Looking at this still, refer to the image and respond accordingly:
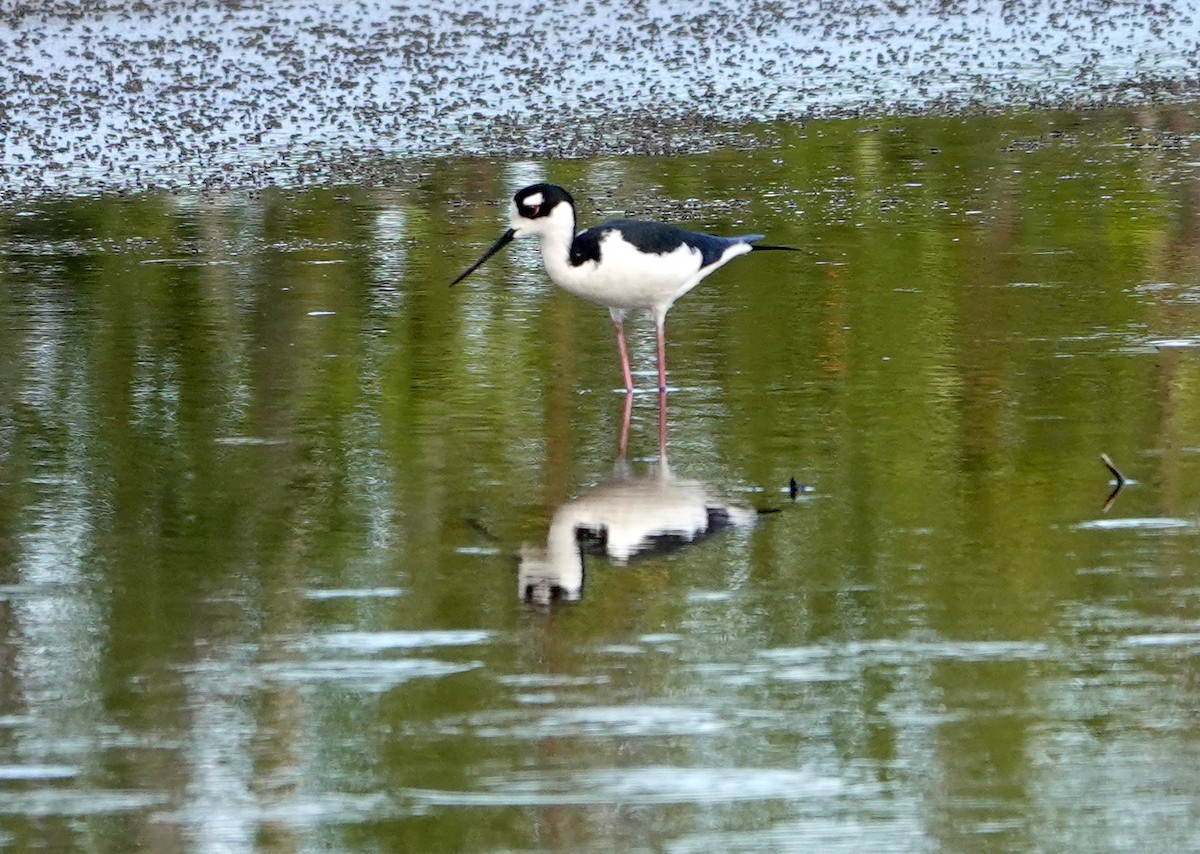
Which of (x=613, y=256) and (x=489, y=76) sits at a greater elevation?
(x=613, y=256)

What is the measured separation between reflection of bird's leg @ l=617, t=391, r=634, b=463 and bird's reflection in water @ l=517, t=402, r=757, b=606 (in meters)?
0.26

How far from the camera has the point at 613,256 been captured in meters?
10.0

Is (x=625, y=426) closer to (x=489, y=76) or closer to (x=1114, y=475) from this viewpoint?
(x=1114, y=475)

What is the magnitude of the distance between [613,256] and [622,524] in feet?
7.58

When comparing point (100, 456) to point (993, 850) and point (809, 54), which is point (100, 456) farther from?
point (809, 54)

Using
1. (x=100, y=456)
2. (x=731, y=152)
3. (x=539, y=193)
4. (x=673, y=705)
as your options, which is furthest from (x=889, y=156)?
(x=673, y=705)

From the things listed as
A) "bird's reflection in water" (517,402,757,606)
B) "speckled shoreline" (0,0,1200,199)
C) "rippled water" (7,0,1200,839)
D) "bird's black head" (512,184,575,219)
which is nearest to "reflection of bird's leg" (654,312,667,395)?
"rippled water" (7,0,1200,839)

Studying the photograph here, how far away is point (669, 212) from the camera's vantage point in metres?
14.2

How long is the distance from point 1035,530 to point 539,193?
326cm

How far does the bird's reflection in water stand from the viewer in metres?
7.35

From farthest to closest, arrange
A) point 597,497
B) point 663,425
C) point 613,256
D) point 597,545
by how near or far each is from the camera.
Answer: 1. point 613,256
2. point 663,425
3. point 597,497
4. point 597,545

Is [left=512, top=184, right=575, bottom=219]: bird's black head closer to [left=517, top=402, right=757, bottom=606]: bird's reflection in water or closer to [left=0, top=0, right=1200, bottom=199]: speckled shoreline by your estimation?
[left=517, top=402, right=757, bottom=606]: bird's reflection in water

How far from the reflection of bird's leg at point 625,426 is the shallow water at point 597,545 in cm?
5

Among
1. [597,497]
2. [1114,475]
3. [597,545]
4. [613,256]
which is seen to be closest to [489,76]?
[613,256]
